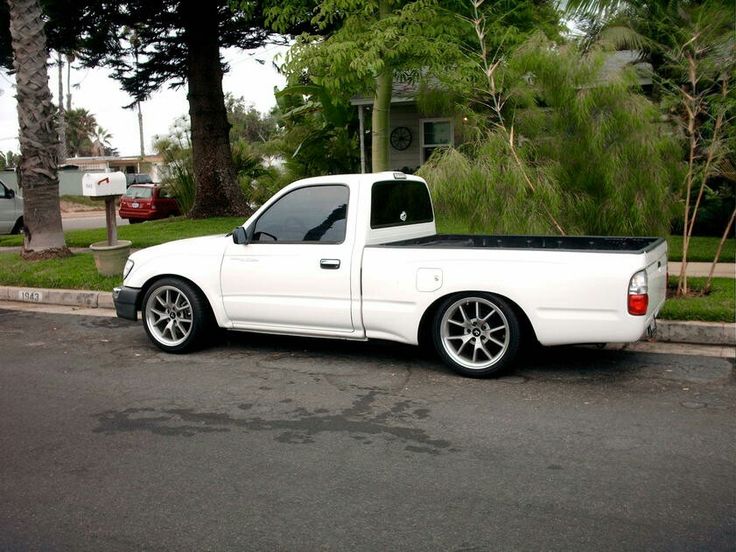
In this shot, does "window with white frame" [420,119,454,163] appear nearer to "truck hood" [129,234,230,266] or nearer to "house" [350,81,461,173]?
"house" [350,81,461,173]

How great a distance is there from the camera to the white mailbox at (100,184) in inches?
418

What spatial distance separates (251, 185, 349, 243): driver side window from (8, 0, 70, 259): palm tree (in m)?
6.92

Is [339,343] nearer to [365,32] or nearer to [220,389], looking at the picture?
[220,389]

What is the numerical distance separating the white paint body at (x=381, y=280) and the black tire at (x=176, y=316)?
0.39 feet

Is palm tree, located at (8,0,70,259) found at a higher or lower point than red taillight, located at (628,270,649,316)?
higher

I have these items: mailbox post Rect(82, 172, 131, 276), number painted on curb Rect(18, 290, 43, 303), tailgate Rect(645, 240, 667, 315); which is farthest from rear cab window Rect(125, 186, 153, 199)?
tailgate Rect(645, 240, 667, 315)

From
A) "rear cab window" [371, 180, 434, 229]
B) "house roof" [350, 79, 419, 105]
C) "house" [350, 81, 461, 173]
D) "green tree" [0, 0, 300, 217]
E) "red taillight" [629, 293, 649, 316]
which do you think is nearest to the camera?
"red taillight" [629, 293, 649, 316]

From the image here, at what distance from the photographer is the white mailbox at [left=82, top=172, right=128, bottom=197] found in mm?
10626

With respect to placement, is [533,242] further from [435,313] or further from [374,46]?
[374,46]

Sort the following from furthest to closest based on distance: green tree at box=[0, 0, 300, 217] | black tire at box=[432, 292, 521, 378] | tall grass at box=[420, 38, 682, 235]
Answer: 1. green tree at box=[0, 0, 300, 217]
2. tall grass at box=[420, 38, 682, 235]
3. black tire at box=[432, 292, 521, 378]

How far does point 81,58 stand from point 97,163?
45962mm

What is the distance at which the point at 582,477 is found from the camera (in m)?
4.25

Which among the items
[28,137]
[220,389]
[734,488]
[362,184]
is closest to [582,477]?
[734,488]

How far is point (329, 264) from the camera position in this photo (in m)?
6.62
